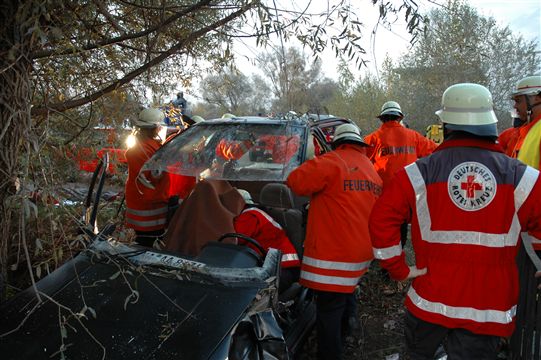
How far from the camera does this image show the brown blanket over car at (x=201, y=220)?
2.98m

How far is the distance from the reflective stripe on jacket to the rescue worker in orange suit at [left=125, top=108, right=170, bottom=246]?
242 cm

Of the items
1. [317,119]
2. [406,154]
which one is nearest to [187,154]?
[317,119]

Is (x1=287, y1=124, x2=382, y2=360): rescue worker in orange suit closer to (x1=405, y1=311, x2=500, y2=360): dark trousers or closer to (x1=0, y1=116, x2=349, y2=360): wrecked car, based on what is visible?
(x1=0, y1=116, x2=349, y2=360): wrecked car

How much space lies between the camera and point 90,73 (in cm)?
279

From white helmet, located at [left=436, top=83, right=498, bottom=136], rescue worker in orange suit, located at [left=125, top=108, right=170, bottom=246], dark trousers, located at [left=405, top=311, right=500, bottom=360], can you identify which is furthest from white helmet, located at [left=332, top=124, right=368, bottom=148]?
rescue worker in orange suit, located at [left=125, top=108, right=170, bottom=246]

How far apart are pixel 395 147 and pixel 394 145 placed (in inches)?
1.2

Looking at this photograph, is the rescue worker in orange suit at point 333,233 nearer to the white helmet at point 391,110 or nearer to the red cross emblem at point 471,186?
the red cross emblem at point 471,186

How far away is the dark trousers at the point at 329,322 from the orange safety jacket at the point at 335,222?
0.13 metres

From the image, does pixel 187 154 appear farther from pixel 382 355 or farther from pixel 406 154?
pixel 406 154

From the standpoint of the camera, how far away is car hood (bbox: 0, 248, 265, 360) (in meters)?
1.94

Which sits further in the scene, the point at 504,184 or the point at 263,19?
the point at 263,19

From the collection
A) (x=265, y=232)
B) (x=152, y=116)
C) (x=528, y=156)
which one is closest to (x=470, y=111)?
(x=265, y=232)

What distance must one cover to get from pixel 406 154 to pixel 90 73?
12.9 ft

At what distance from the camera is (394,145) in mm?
5430
